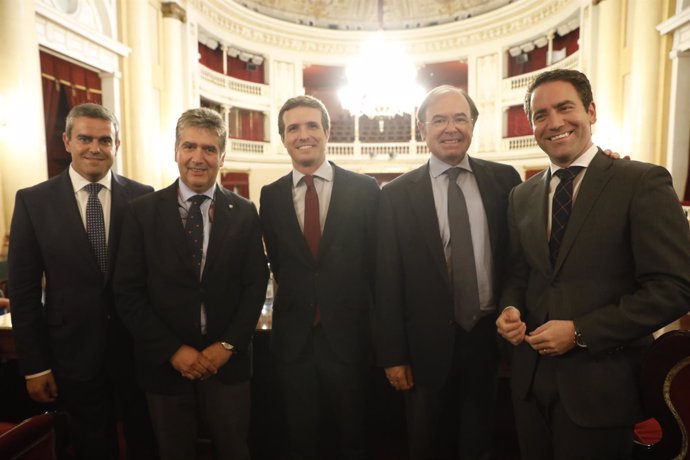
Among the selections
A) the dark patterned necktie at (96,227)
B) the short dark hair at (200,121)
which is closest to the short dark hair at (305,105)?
the short dark hair at (200,121)

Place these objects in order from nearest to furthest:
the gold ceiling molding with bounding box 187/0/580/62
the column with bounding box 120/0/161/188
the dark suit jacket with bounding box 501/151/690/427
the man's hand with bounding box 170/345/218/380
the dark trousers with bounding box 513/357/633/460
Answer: the dark suit jacket with bounding box 501/151/690/427, the dark trousers with bounding box 513/357/633/460, the man's hand with bounding box 170/345/218/380, the column with bounding box 120/0/161/188, the gold ceiling molding with bounding box 187/0/580/62

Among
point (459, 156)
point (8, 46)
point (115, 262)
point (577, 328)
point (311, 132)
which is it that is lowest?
point (577, 328)

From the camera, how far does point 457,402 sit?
6.08ft

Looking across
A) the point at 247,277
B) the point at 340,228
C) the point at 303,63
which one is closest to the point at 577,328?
the point at 340,228

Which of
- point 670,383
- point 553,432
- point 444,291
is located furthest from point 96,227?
point 670,383

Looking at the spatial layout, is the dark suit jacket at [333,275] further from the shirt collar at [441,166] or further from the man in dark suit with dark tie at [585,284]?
the man in dark suit with dark tie at [585,284]

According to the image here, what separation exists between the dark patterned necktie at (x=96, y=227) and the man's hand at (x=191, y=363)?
543 mm

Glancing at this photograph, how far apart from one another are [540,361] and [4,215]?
5.52 metres

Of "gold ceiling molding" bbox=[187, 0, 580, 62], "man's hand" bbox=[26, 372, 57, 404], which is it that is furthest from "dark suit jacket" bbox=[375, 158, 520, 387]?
"gold ceiling molding" bbox=[187, 0, 580, 62]

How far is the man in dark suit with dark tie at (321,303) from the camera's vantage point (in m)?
1.90

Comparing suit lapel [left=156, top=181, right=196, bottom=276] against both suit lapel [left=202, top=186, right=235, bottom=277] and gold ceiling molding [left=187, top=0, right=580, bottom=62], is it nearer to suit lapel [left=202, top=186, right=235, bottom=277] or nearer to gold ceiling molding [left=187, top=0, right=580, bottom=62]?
suit lapel [left=202, top=186, right=235, bottom=277]

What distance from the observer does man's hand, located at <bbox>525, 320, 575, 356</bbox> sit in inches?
54.1

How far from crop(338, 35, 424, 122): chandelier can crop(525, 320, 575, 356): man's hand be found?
8971mm

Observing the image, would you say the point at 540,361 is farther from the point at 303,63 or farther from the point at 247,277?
the point at 303,63
